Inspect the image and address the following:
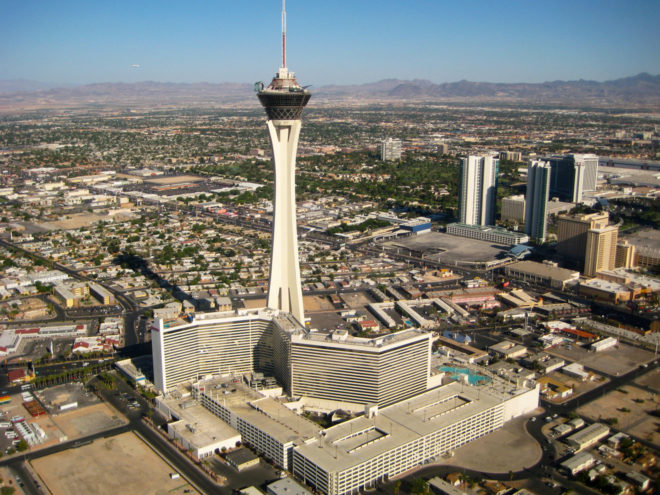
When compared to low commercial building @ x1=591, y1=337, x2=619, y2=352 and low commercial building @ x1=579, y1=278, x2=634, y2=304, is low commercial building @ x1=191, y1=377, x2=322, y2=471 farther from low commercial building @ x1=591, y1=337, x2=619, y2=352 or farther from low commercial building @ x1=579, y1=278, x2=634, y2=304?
low commercial building @ x1=579, y1=278, x2=634, y2=304

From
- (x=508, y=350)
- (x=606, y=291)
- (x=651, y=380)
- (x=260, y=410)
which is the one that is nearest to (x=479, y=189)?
(x=606, y=291)

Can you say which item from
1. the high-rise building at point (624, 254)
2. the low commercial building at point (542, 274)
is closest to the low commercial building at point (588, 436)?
the low commercial building at point (542, 274)

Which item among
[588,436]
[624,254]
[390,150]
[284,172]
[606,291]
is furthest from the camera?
[390,150]

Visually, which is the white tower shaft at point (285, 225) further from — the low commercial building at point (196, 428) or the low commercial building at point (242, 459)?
the low commercial building at point (242, 459)

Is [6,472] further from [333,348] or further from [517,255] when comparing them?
[517,255]

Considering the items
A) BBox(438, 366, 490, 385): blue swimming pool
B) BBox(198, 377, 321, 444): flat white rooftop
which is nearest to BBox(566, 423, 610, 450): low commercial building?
BBox(438, 366, 490, 385): blue swimming pool

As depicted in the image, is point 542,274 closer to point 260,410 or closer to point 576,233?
point 576,233

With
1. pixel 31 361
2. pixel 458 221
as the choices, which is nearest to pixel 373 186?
pixel 458 221
